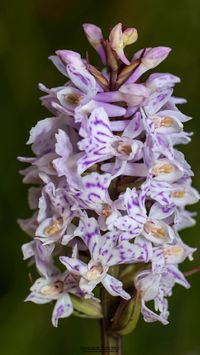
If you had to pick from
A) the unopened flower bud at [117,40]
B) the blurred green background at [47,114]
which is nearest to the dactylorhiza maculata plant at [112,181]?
the unopened flower bud at [117,40]

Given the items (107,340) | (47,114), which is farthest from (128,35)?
(47,114)

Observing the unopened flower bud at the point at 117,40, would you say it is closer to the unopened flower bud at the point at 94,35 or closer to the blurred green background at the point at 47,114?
the unopened flower bud at the point at 94,35

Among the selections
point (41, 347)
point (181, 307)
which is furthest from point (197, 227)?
point (41, 347)

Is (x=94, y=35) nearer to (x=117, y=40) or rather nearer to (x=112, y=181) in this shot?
(x=117, y=40)

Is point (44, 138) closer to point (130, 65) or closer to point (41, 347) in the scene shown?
point (130, 65)

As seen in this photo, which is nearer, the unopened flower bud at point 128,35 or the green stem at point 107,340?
the unopened flower bud at point 128,35

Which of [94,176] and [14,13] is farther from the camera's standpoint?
[14,13]

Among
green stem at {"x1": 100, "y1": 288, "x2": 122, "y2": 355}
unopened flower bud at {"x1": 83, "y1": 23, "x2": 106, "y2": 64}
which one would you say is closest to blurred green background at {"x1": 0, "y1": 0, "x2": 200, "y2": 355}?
green stem at {"x1": 100, "y1": 288, "x2": 122, "y2": 355}
